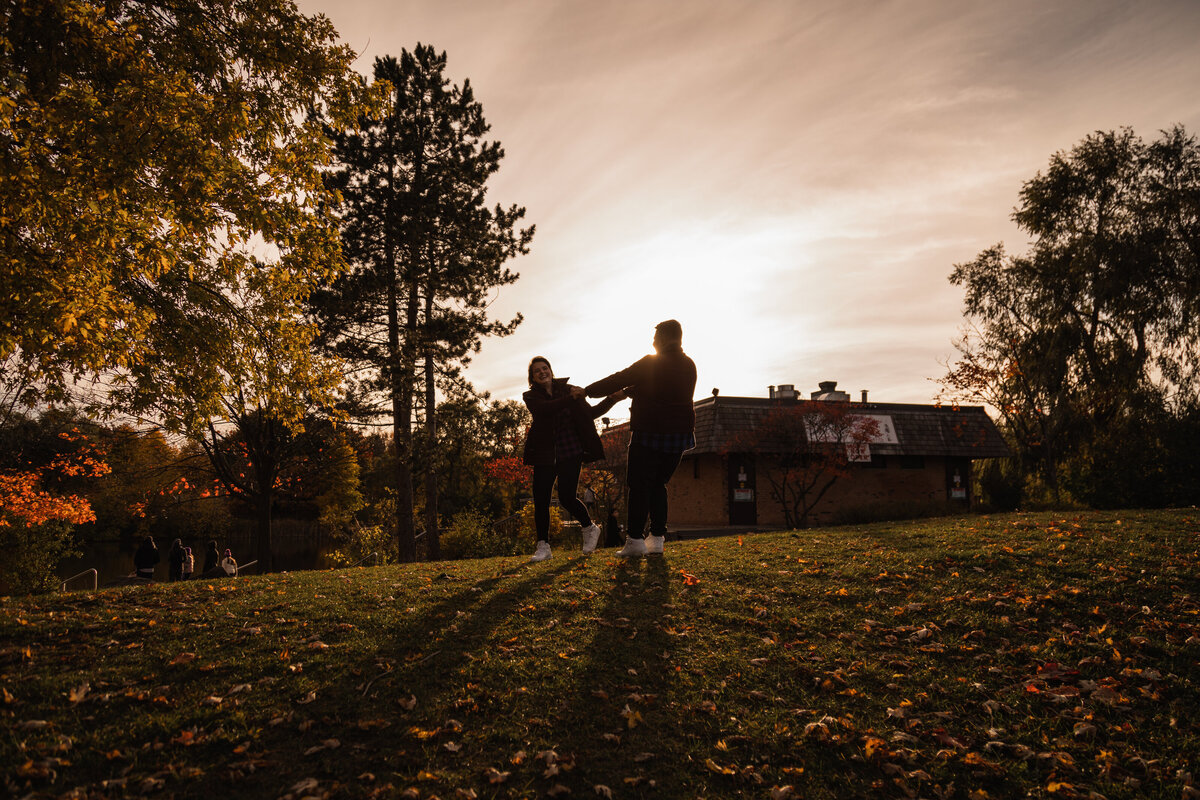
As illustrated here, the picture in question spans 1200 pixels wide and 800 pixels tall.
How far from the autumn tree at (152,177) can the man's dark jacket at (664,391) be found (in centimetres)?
500

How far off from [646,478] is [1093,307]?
78.0 ft

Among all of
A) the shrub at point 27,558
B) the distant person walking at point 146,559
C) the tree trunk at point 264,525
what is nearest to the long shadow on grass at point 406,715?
the distant person walking at point 146,559

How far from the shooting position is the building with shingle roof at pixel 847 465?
28.7m

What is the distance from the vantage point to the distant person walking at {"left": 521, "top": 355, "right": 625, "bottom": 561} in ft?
25.7

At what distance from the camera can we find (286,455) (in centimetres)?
2197

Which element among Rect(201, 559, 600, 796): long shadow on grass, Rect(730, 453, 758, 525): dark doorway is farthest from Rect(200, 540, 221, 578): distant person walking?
Rect(730, 453, 758, 525): dark doorway

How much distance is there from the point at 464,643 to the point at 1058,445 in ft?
87.4

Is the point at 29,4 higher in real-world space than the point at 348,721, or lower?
higher

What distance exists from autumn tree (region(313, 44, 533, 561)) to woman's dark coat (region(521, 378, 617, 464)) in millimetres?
A: 11149

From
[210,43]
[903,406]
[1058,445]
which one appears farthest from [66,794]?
[903,406]

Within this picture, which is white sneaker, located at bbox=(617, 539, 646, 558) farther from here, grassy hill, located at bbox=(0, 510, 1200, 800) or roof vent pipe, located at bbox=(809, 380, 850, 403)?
roof vent pipe, located at bbox=(809, 380, 850, 403)

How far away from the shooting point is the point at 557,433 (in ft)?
26.2

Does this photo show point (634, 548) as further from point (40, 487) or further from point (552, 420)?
point (40, 487)

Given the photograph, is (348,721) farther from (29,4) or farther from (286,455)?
(286,455)
